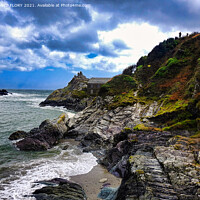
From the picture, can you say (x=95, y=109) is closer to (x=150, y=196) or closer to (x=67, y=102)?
(x=150, y=196)

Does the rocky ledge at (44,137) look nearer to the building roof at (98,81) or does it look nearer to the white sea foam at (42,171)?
the white sea foam at (42,171)

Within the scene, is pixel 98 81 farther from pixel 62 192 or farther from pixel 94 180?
pixel 62 192

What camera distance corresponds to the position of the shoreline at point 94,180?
1333 centimetres

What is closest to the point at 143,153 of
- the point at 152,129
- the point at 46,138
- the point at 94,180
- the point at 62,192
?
the point at 152,129

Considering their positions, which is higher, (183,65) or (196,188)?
(183,65)

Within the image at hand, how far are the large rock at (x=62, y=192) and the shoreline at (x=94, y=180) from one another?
2.55 feet

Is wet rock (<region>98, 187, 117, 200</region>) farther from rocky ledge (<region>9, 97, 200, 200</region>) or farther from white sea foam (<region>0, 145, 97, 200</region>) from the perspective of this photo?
white sea foam (<region>0, 145, 97, 200</region>)

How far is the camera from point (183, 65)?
114 ft

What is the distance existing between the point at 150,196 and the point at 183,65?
33.6m

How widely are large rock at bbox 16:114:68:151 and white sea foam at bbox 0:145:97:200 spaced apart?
4.05m

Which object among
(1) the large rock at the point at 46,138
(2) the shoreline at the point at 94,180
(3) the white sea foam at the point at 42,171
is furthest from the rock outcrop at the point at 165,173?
(1) the large rock at the point at 46,138

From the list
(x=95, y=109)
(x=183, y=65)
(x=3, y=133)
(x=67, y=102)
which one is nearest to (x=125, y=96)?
(x=95, y=109)

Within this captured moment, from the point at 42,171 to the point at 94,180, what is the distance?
606 centimetres

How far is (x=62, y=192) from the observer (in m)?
12.3
